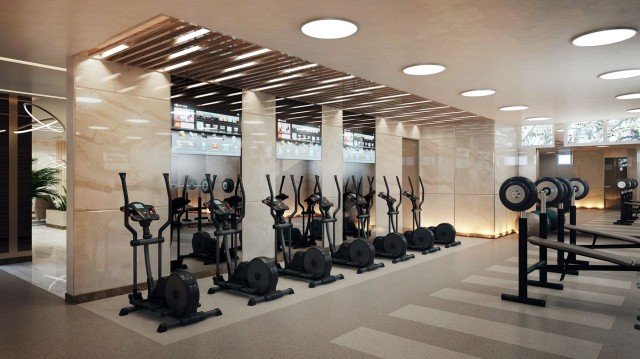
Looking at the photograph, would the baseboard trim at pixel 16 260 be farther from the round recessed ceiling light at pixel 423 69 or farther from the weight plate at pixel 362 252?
the round recessed ceiling light at pixel 423 69

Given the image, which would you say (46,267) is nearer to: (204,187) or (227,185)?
(204,187)

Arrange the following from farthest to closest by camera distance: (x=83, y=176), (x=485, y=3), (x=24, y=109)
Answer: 1. (x=24, y=109)
2. (x=83, y=176)
3. (x=485, y=3)

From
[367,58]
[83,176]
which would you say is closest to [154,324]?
[83,176]

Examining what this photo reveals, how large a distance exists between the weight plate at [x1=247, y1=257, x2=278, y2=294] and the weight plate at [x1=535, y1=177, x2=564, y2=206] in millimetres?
3948

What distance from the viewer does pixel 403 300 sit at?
16.6 feet

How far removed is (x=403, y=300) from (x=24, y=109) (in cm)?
710

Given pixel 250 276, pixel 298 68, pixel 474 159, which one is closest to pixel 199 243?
pixel 250 276

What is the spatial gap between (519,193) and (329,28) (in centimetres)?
295

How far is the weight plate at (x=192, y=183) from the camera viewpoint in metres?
6.10

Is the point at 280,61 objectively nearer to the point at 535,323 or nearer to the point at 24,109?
the point at 535,323

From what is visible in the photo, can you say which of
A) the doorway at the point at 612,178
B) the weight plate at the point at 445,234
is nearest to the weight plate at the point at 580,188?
the weight plate at the point at 445,234

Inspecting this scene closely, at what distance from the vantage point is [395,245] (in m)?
7.46

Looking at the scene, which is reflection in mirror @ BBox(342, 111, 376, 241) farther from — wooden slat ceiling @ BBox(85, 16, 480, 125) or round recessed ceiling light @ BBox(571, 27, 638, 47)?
round recessed ceiling light @ BBox(571, 27, 638, 47)

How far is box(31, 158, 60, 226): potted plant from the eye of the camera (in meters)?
10.3
